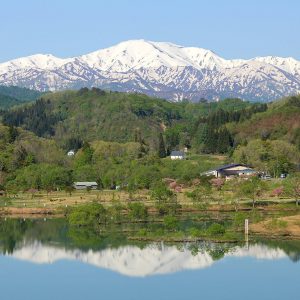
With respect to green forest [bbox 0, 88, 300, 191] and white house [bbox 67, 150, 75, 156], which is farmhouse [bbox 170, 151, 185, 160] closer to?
green forest [bbox 0, 88, 300, 191]

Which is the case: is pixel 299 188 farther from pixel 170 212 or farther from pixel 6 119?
pixel 6 119

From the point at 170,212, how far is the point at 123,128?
86358 mm

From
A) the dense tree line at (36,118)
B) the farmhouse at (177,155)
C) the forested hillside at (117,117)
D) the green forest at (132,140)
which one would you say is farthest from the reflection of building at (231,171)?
the dense tree line at (36,118)

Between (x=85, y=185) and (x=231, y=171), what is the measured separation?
16.6m

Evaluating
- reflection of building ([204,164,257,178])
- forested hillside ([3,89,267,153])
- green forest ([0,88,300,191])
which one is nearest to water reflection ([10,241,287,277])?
green forest ([0,88,300,191])

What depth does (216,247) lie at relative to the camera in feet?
140

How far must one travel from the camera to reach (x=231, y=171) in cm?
8794

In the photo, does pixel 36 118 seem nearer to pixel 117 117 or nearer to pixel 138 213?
pixel 117 117

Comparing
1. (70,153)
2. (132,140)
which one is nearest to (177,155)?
(70,153)

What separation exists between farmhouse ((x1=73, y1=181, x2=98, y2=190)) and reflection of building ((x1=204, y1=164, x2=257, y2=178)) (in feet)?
39.5

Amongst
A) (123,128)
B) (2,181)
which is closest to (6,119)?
(123,128)

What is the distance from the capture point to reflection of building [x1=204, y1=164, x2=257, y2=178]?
86.2 meters

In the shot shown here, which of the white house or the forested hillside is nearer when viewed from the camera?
the white house

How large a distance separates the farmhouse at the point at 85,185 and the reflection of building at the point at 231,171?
475 inches
